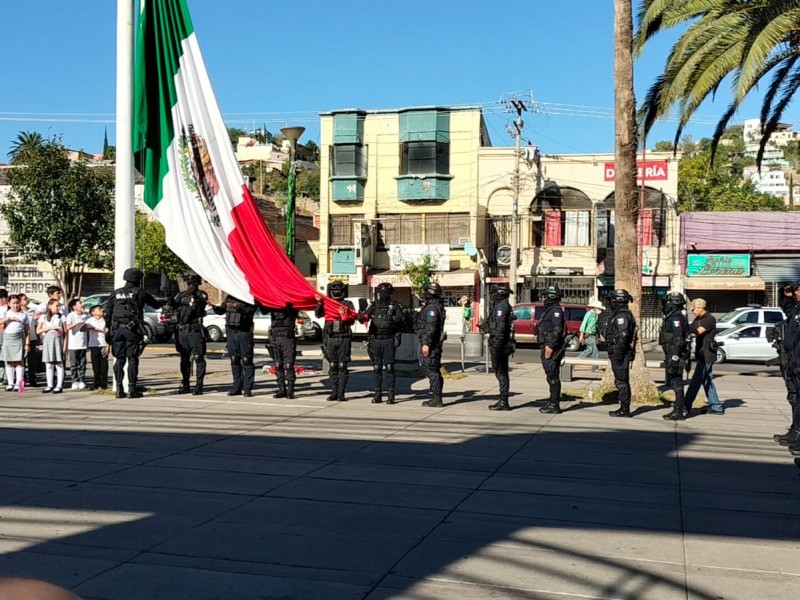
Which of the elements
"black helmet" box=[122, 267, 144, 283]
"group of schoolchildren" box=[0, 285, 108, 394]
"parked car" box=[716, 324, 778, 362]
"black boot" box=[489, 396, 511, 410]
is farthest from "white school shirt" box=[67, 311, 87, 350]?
"parked car" box=[716, 324, 778, 362]

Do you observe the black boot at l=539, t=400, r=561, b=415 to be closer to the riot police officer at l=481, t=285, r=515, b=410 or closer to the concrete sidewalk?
the concrete sidewalk

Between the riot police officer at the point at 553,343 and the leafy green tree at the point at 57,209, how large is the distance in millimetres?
21136

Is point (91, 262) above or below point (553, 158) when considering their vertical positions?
below

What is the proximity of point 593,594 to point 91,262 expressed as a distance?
28.4 metres

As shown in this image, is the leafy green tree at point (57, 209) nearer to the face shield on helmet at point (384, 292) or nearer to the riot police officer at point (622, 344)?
the face shield on helmet at point (384, 292)

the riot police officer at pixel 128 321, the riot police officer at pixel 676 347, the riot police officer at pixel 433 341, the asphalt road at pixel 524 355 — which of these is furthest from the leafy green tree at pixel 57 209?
the riot police officer at pixel 676 347

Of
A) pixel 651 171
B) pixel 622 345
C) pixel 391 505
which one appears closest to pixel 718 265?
pixel 651 171

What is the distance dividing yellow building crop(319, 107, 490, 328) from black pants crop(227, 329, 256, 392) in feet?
91.7

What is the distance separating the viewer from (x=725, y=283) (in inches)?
1601

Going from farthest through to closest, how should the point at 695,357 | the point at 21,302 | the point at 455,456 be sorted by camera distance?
the point at 21,302 < the point at 695,357 < the point at 455,456

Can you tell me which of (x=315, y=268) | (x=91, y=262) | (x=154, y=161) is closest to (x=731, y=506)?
(x=154, y=161)

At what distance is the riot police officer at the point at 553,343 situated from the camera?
1337 centimetres

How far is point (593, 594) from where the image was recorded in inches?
208

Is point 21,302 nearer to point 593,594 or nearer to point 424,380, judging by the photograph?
point 424,380
